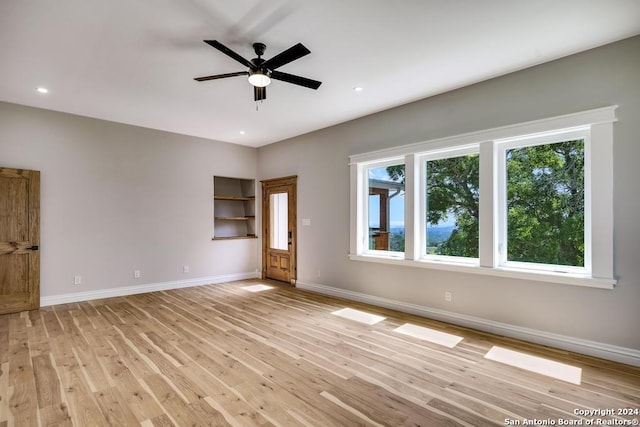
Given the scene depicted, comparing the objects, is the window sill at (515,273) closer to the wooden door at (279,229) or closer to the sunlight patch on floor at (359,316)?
the sunlight patch on floor at (359,316)

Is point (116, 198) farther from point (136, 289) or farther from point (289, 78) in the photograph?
point (289, 78)

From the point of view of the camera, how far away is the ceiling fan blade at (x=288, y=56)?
101 inches

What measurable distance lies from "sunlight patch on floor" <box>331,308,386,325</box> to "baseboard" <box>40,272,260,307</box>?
121 inches

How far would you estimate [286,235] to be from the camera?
662 cm

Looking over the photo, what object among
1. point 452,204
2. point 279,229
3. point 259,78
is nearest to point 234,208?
point 279,229

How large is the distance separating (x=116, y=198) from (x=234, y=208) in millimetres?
2442

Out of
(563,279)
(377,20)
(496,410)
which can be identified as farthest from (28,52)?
(563,279)

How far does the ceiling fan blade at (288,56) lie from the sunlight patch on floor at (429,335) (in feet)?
10.1

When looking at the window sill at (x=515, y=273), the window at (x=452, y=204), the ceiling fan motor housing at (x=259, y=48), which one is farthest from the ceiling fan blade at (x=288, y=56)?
the window sill at (x=515, y=273)

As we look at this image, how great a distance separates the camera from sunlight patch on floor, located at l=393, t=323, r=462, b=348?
135 inches

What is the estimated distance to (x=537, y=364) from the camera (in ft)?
9.57

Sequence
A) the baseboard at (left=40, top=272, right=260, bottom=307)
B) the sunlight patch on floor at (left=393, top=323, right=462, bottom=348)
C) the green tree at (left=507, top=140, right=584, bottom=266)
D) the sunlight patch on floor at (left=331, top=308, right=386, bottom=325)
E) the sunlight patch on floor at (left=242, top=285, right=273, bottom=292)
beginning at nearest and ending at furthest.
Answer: the green tree at (left=507, top=140, right=584, bottom=266) → the sunlight patch on floor at (left=393, top=323, right=462, bottom=348) → the sunlight patch on floor at (left=331, top=308, right=386, bottom=325) → the baseboard at (left=40, top=272, right=260, bottom=307) → the sunlight patch on floor at (left=242, top=285, right=273, bottom=292)

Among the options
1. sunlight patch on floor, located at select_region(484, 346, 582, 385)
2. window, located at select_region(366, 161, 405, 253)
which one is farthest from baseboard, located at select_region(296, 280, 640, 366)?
window, located at select_region(366, 161, 405, 253)

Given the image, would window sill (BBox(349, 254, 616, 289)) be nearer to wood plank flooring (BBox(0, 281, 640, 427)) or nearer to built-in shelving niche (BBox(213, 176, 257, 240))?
wood plank flooring (BBox(0, 281, 640, 427))
